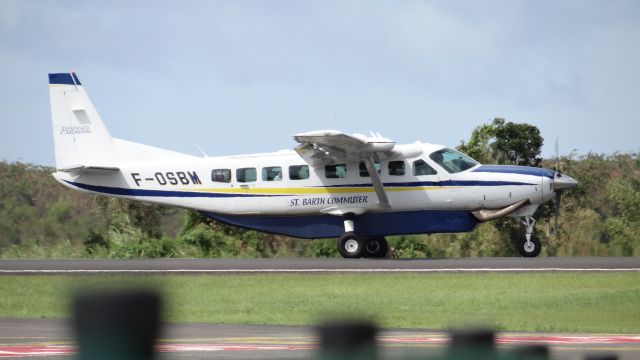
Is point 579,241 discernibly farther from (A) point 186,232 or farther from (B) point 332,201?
(A) point 186,232

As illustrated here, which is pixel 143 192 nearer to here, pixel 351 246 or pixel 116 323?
pixel 351 246

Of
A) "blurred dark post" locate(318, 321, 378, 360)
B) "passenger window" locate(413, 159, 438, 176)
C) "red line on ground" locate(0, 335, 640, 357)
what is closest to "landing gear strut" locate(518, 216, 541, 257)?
"passenger window" locate(413, 159, 438, 176)

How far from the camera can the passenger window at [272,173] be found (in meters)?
29.9

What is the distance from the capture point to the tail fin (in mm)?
31812

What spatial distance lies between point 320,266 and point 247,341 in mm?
12595

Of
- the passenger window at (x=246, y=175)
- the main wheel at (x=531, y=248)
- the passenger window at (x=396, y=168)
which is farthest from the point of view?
the passenger window at (x=246, y=175)

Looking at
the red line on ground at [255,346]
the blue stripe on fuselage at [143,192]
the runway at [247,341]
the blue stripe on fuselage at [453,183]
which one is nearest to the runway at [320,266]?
the blue stripe on fuselage at [453,183]

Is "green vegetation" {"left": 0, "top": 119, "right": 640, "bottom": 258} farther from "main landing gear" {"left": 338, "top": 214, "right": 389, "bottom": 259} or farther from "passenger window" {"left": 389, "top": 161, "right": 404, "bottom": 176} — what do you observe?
"passenger window" {"left": 389, "top": 161, "right": 404, "bottom": 176}

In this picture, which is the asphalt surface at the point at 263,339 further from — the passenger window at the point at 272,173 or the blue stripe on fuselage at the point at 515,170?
the passenger window at the point at 272,173

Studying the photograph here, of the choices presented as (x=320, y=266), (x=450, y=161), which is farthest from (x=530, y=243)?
(x=320, y=266)

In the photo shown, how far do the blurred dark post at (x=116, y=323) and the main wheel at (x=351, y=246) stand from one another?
1076 inches

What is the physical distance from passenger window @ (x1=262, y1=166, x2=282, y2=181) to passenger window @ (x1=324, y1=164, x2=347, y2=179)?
4.05 feet

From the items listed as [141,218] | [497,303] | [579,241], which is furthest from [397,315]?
[141,218]

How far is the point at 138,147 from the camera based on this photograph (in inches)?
1229
